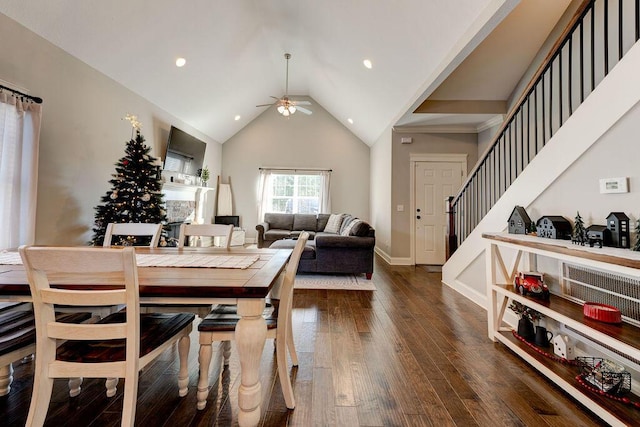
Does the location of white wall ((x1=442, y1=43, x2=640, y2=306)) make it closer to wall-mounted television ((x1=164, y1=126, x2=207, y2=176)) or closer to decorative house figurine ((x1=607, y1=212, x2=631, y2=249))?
decorative house figurine ((x1=607, y1=212, x2=631, y2=249))

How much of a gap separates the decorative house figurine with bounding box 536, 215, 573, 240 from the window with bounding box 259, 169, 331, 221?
5714 millimetres

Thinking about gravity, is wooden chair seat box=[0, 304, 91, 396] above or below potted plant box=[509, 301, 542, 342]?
above

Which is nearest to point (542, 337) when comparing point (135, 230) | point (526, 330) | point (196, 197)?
point (526, 330)

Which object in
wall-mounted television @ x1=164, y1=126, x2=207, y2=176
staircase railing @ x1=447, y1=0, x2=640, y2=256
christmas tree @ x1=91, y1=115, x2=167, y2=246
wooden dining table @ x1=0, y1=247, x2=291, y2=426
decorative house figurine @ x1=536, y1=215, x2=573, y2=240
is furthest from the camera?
wall-mounted television @ x1=164, y1=126, x2=207, y2=176

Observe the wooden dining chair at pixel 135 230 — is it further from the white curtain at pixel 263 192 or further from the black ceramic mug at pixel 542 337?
the white curtain at pixel 263 192

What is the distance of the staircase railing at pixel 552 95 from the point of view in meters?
2.13

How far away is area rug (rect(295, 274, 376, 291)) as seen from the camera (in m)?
3.80

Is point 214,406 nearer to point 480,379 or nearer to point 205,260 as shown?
point 205,260

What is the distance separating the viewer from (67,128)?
3.11 metres

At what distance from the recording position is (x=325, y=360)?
1.99 m

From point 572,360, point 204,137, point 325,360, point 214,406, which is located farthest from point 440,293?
point 204,137

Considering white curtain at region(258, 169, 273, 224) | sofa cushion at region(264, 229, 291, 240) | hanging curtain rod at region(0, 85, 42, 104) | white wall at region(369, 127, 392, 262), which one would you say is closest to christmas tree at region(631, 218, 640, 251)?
white wall at region(369, 127, 392, 262)

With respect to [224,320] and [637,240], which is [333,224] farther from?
Answer: [637,240]

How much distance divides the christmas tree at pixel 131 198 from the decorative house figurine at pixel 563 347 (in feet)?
13.2
